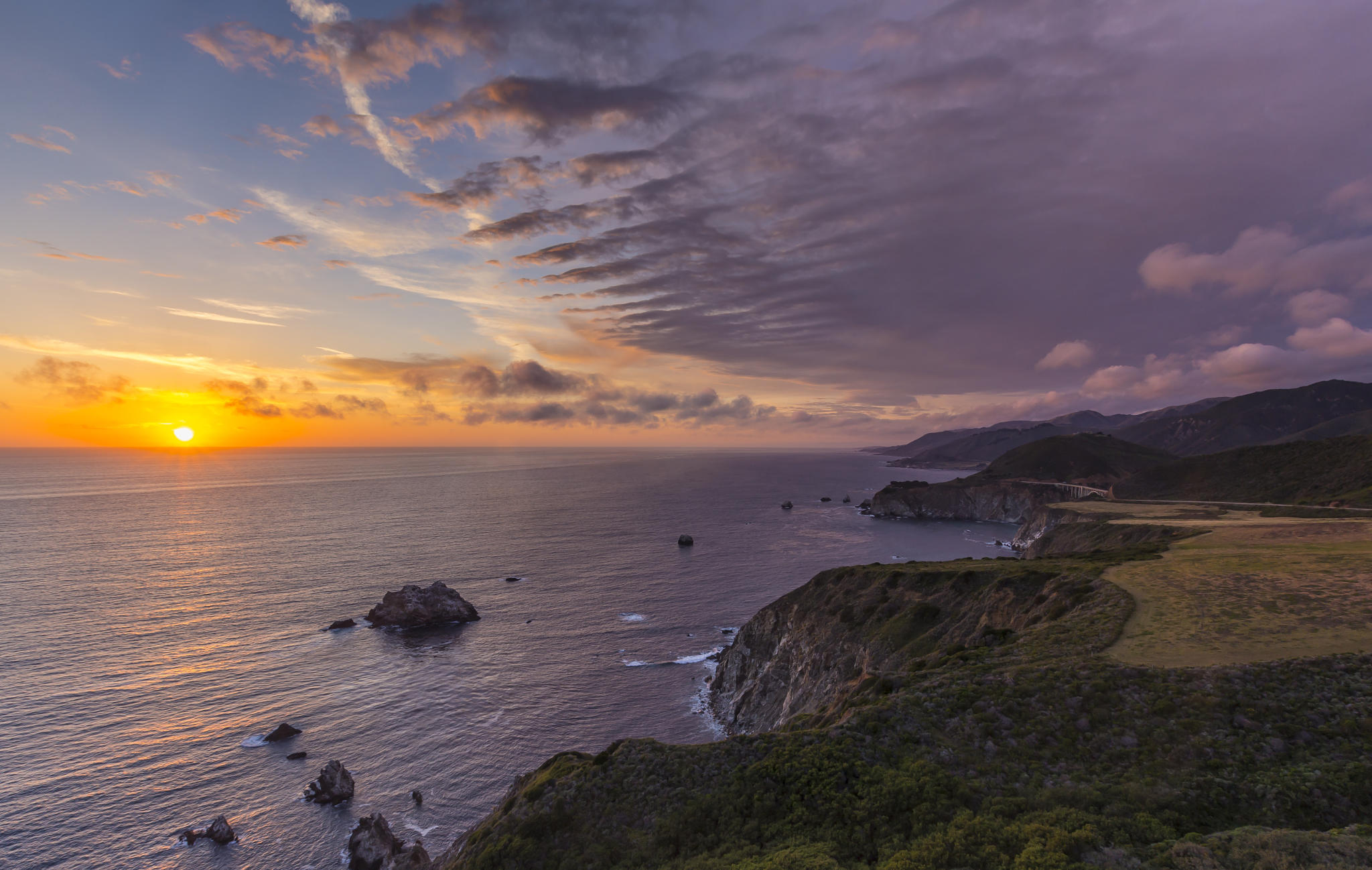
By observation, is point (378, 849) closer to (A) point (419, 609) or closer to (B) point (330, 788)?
(B) point (330, 788)

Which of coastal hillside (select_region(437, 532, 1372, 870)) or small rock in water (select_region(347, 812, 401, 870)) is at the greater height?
coastal hillside (select_region(437, 532, 1372, 870))

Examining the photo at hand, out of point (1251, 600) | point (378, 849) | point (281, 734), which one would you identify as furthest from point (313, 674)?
point (1251, 600)

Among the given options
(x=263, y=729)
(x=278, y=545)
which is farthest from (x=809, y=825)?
(x=278, y=545)

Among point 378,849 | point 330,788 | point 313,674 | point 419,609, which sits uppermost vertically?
point 419,609

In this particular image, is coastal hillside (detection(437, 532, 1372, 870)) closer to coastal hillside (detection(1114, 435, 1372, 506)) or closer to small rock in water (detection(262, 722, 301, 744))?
small rock in water (detection(262, 722, 301, 744))

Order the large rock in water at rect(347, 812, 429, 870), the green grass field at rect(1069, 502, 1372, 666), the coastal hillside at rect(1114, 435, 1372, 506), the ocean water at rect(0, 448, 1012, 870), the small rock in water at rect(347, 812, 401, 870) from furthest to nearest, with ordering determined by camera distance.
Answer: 1. the coastal hillside at rect(1114, 435, 1372, 506)
2. the ocean water at rect(0, 448, 1012, 870)
3. the small rock in water at rect(347, 812, 401, 870)
4. the large rock in water at rect(347, 812, 429, 870)
5. the green grass field at rect(1069, 502, 1372, 666)

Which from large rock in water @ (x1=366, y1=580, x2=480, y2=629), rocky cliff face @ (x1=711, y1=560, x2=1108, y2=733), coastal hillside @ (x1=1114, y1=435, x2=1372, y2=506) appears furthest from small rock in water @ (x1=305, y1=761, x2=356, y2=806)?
coastal hillside @ (x1=1114, y1=435, x2=1372, y2=506)

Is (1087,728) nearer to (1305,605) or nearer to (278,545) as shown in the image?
(1305,605)
